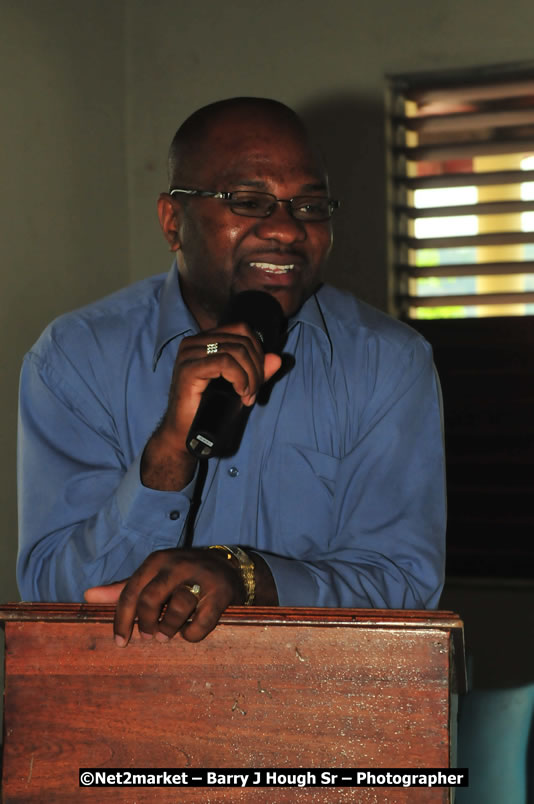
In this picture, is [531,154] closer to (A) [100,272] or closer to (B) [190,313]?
(A) [100,272]

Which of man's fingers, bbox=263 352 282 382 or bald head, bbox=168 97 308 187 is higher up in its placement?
bald head, bbox=168 97 308 187

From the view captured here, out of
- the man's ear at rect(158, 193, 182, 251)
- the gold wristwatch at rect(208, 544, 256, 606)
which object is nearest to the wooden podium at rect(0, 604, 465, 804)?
the gold wristwatch at rect(208, 544, 256, 606)

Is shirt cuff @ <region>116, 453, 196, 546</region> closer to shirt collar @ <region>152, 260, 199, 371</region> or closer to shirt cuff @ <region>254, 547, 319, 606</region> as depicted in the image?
shirt cuff @ <region>254, 547, 319, 606</region>

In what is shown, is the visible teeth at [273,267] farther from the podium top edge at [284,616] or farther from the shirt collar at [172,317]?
the podium top edge at [284,616]

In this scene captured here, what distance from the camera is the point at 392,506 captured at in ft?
5.07

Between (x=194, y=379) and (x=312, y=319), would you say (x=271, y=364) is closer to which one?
(x=194, y=379)

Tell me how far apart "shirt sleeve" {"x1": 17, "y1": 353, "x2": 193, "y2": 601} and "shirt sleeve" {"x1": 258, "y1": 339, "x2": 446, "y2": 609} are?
0.22 meters

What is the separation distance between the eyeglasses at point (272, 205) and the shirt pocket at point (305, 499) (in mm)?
363

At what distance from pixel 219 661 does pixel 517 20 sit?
279 cm

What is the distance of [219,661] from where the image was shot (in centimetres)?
85

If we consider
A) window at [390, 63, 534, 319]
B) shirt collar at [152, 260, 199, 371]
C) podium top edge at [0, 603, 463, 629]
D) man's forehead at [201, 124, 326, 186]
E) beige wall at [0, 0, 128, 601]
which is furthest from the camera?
window at [390, 63, 534, 319]

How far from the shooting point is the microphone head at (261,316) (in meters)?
1.33

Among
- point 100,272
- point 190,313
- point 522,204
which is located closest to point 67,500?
point 190,313

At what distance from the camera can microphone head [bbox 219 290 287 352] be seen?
1.33 m
